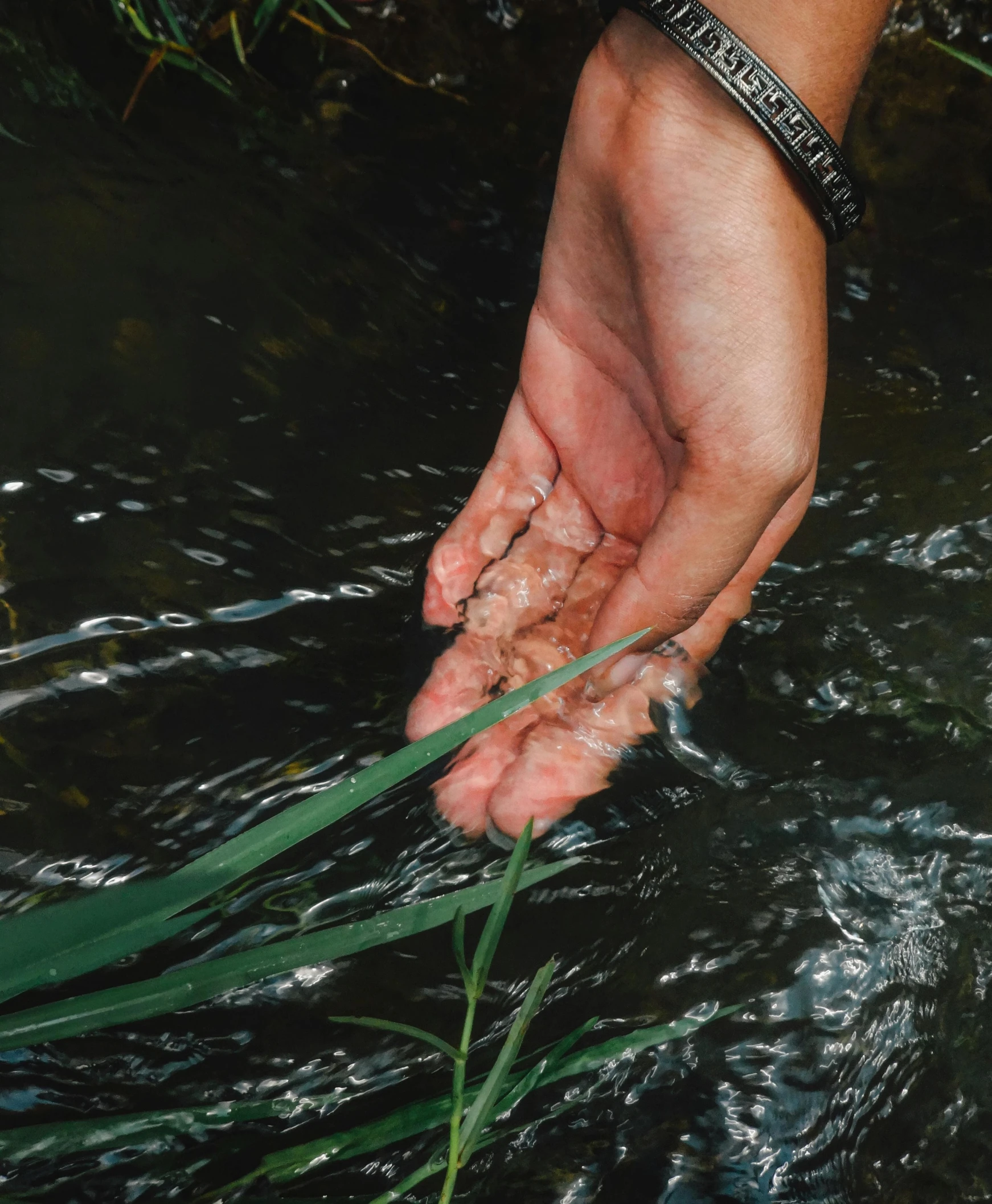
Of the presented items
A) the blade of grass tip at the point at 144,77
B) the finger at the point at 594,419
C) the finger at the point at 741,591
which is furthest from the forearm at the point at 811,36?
the blade of grass tip at the point at 144,77

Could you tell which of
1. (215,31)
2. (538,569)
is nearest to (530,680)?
(538,569)

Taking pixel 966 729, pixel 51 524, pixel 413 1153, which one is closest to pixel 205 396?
pixel 51 524

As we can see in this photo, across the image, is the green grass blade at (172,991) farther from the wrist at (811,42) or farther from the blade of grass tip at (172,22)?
the blade of grass tip at (172,22)

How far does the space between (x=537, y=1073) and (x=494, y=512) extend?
984 mm

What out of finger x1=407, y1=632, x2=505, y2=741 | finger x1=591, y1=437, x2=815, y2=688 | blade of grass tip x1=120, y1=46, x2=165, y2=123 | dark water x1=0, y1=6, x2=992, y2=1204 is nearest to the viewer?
dark water x1=0, y1=6, x2=992, y2=1204

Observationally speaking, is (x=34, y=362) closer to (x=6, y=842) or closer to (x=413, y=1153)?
(x=6, y=842)

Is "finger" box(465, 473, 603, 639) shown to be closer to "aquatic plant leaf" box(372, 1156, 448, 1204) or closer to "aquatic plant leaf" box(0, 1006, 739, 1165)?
"aquatic plant leaf" box(0, 1006, 739, 1165)

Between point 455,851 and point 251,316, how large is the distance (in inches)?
43.1

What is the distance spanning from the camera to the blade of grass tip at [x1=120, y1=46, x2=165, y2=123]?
74.6 inches

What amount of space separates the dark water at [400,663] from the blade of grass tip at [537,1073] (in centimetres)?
21

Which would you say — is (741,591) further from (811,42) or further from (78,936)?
(78,936)

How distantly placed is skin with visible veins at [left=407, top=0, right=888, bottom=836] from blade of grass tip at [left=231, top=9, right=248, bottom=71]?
0.76 m

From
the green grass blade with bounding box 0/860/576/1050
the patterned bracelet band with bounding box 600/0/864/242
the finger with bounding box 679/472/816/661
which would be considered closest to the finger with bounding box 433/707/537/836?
the finger with bounding box 679/472/816/661

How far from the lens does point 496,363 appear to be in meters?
1.97
